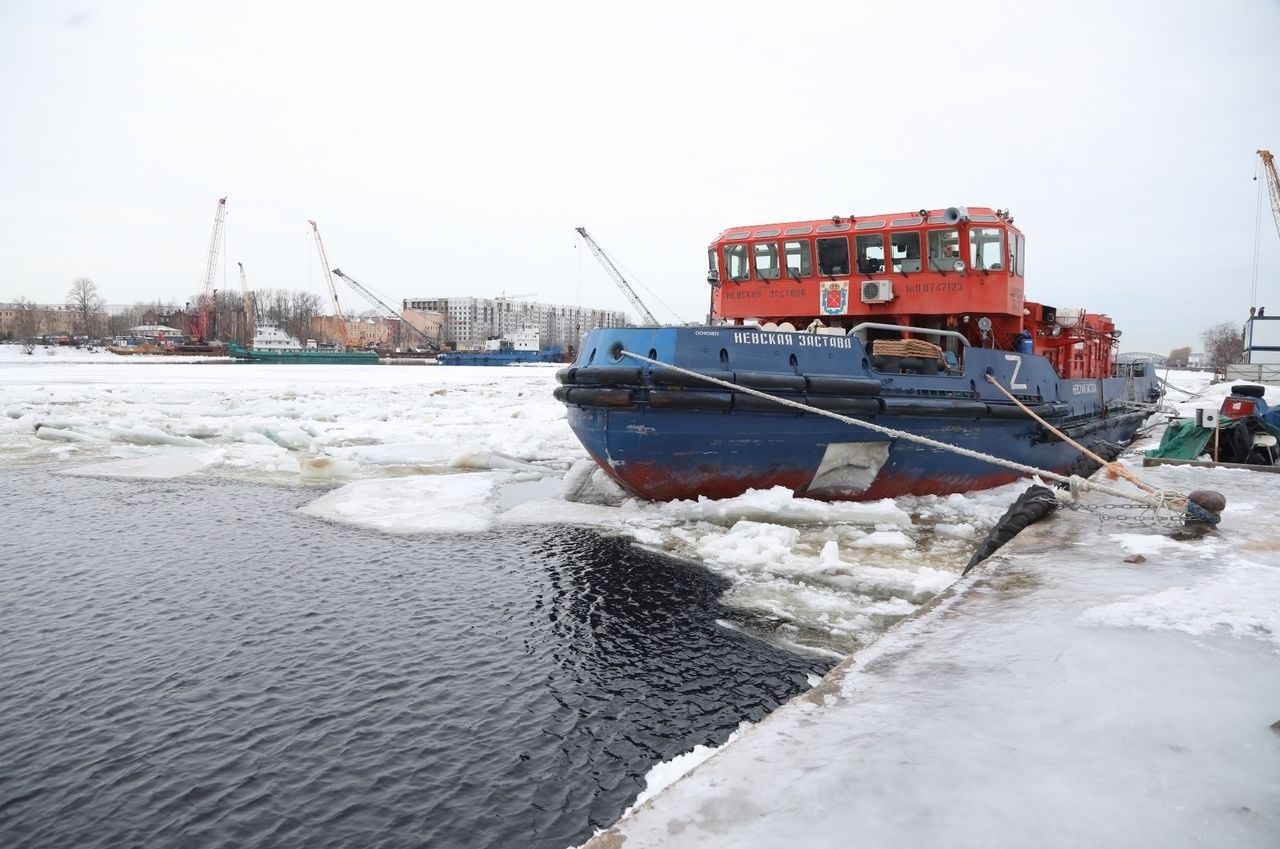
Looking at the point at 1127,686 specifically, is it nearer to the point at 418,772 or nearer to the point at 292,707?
the point at 418,772

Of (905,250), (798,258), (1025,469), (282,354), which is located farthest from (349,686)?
(282,354)

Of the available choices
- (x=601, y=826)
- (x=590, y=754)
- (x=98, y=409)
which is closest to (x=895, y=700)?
(x=601, y=826)

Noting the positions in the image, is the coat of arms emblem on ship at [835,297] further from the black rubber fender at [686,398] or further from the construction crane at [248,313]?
the construction crane at [248,313]

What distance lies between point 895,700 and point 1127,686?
2.63ft

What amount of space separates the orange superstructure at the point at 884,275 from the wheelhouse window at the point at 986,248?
0.04 ft

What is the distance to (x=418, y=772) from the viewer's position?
3682mm

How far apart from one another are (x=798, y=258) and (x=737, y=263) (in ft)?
3.12

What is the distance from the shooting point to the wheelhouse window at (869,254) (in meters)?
11.2

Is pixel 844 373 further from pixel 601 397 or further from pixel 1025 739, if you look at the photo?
pixel 1025 739

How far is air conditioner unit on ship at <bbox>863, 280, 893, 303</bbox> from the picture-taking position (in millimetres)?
11141

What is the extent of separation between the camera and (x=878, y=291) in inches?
440

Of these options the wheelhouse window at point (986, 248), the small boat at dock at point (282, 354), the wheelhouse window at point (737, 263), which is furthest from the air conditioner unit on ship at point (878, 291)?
the small boat at dock at point (282, 354)

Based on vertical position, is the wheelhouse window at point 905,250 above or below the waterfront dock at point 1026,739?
above

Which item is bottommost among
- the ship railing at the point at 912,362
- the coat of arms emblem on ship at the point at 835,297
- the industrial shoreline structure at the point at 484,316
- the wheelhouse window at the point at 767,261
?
the ship railing at the point at 912,362
